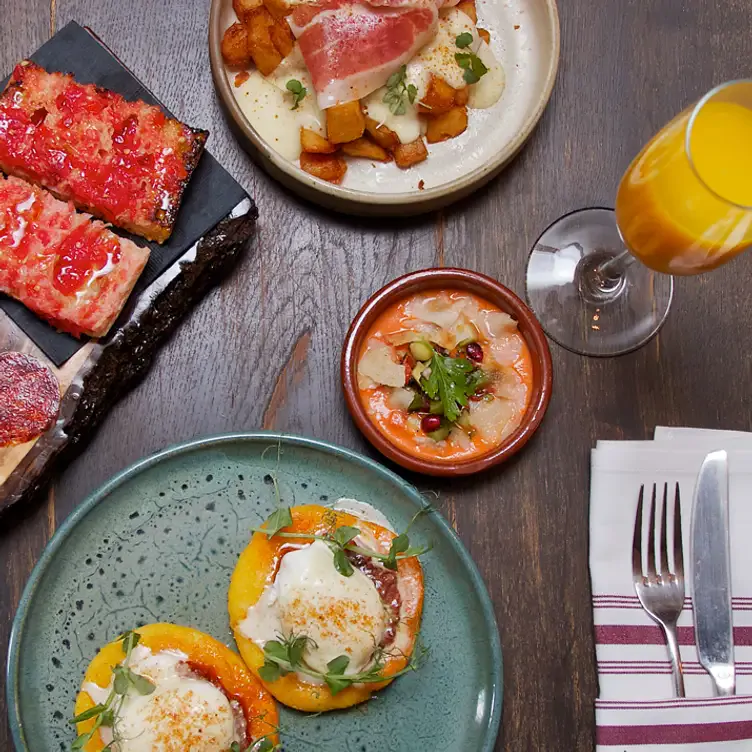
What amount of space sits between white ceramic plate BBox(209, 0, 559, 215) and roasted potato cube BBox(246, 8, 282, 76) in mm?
85

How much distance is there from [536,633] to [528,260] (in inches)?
41.4

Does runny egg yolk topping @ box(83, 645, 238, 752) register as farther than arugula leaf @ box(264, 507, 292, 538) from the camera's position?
No

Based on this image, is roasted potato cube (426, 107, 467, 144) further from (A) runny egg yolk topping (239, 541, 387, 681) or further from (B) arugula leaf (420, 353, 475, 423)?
(A) runny egg yolk topping (239, 541, 387, 681)

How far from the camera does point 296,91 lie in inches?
88.4

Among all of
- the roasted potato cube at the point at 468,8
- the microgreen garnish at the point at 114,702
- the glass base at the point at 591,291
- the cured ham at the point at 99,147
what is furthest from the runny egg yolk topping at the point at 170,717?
the roasted potato cube at the point at 468,8

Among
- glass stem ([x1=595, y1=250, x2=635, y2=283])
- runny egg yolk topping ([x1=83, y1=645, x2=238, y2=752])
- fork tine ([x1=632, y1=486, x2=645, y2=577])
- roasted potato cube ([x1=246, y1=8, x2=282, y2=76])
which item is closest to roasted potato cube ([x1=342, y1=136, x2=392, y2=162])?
roasted potato cube ([x1=246, y1=8, x2=282, y2=76])

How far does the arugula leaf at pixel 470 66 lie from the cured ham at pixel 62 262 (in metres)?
0.99

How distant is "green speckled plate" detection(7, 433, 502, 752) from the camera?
2072mm

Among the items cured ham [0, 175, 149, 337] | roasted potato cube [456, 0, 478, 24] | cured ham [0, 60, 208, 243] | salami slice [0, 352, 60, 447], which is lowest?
salami slice [0, 352, 60, 447]

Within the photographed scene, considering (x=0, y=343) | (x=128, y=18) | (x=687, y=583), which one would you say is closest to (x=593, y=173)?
(x=687, y=583)

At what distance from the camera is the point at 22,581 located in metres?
2.21

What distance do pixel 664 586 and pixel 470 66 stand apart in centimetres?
151

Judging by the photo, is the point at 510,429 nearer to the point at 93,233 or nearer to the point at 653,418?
the point at 653,418

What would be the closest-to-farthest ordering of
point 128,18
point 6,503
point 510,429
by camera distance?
point 6,503, point 510,429, point 128,18
